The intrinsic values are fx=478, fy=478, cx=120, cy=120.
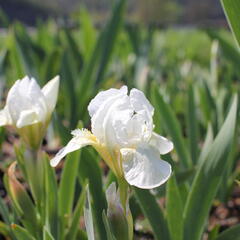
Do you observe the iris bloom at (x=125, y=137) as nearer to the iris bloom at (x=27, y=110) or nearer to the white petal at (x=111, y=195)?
the white petal at (x=111, y=195)

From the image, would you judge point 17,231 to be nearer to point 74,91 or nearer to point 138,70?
point 74,91

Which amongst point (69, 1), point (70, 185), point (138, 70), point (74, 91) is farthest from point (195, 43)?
point (69, 1)

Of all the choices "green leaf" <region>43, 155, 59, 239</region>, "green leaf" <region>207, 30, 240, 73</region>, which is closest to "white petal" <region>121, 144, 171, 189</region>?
"green leaf" <region>43, 155, 59, 239</region>

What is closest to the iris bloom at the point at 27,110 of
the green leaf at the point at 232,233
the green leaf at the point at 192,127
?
the green leaf at the point at 232,233

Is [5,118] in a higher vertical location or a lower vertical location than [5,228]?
higher

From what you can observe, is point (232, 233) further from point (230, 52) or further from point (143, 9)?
point (143, 9)

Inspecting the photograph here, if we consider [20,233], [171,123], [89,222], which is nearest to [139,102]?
[89,222]
